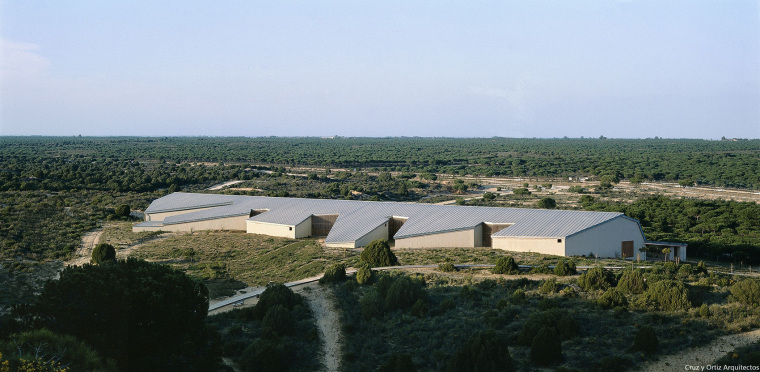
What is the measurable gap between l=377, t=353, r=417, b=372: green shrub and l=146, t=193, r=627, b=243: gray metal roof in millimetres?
19091

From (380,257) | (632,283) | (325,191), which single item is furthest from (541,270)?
(325,191)

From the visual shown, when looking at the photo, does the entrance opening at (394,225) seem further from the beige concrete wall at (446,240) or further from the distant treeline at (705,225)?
the distant treeline at (705,225)

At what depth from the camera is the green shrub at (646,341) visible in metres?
18.5

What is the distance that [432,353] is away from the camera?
1984 centimetres

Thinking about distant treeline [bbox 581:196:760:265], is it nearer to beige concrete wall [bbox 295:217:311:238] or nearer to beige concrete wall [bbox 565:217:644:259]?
beige concrete wall [bbox 565:217:644:259]

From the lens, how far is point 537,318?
21109mm

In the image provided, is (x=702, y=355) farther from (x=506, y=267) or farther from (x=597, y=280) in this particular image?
(x=506, y=267)

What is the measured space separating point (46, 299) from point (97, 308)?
4.68 ft

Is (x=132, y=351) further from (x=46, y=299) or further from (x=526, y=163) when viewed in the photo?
(x=526, y=163)

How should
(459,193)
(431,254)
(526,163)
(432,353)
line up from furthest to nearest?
(526,163) < (459,193) < (431,254) < (432,353)

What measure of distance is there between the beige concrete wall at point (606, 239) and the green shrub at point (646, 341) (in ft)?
52.0

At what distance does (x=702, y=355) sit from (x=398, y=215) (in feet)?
86.4

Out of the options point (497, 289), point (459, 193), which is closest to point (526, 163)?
point (459, 193)

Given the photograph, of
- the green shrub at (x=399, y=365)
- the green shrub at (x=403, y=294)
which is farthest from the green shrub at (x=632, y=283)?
the green shrub at (x=399, y=365)
